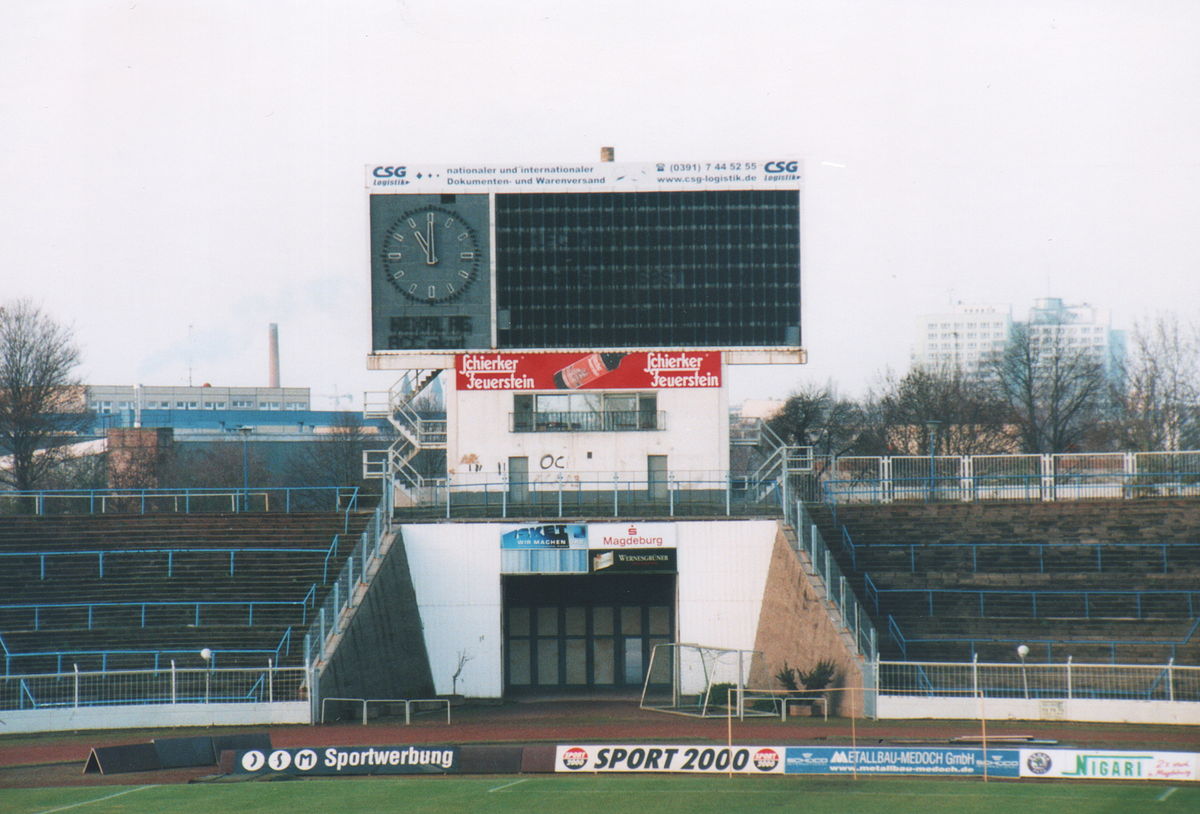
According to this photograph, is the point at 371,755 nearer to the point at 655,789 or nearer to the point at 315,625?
the point at 655,789

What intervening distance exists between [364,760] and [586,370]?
18.5 m

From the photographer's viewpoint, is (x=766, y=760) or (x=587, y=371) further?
(x=587, y=371)

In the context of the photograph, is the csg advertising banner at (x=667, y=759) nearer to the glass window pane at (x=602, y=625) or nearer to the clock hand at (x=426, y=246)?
the glass window pane at (x=602, y=625)

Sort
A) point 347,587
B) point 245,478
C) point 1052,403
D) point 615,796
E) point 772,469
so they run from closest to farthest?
point 615,796
point 347,587
point 772,469
point 245,478
point 1052,403

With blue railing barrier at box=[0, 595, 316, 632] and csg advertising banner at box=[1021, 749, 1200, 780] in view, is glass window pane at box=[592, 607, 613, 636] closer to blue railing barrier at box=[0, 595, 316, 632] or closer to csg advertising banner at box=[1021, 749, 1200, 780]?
blue railing barrier at box=[0, 595, 316, 632]

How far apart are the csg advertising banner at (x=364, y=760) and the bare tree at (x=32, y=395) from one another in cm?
3774

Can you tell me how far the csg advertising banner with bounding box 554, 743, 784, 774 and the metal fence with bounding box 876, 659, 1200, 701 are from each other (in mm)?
7712

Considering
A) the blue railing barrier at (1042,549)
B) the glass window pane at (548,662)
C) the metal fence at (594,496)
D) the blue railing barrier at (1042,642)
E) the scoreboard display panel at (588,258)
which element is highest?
the scoreboard display panel at (588,258)

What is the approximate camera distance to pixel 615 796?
2300cm

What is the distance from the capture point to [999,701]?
31578 mm

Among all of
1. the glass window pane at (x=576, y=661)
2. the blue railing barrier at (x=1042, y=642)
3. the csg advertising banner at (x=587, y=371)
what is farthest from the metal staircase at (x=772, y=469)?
the glass window pane at (x=576, y=661)

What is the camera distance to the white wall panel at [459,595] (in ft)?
132

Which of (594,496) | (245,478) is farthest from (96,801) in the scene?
(245,478)

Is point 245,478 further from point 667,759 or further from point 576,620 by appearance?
point 667,759
